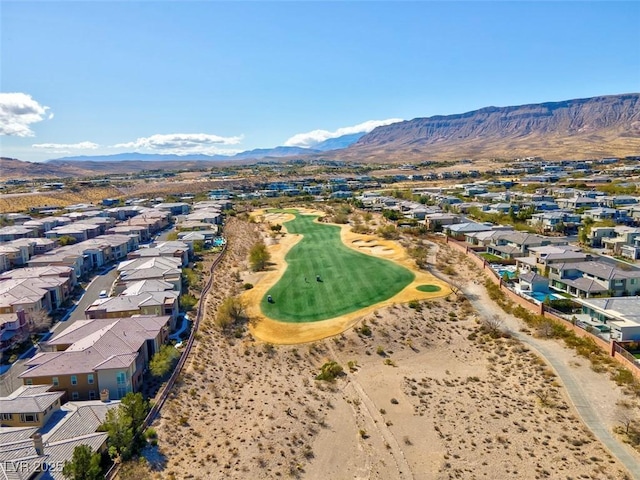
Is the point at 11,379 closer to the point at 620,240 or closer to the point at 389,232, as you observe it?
the point at 389,232

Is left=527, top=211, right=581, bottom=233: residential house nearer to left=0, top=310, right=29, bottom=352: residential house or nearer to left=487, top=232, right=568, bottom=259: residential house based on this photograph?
left=487, top=232, right=568, bottom=259: residential house

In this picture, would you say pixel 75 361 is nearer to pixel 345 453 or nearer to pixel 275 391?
pixel 275 391

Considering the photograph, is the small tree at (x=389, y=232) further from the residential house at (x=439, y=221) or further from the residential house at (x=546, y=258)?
the residential house at (x=546, y=258)

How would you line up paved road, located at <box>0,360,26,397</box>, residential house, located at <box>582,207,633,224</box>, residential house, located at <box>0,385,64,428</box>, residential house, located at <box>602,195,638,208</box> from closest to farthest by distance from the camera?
residential house, located at <box>0,385,64,428</box>
paved road, located at <box>0,360,26,397</box>
residential house, located at <box>582,207,633,224</box>
residential house, located at <box>602,195,638,208</box>

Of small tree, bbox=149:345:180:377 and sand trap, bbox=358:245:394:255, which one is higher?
small tree, bbox=149:345:180:377

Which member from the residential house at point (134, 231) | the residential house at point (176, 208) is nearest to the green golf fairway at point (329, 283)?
the residential house at point (134, 231)

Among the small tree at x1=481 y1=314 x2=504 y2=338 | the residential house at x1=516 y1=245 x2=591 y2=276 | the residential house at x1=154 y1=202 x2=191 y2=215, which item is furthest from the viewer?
the residential house at x1=154 y1=202 x2=191 y2=215

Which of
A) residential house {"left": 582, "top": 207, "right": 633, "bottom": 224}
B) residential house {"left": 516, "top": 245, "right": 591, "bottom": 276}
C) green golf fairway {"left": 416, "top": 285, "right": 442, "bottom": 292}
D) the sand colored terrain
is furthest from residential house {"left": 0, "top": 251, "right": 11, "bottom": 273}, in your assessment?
residential house {"left": 582, "top": 207, "right": 633, "bottom": 224}
